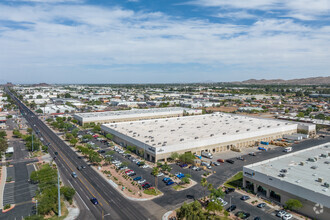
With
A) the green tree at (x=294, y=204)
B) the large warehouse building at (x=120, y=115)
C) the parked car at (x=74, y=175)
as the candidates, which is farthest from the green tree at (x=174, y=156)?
the large warehouse building at (x=120, y=115)

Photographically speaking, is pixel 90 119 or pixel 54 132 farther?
pixel 90 119

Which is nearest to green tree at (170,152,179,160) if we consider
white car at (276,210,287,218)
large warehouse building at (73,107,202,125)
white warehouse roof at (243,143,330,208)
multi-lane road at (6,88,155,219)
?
multi-lane road at (6,88,155,219)

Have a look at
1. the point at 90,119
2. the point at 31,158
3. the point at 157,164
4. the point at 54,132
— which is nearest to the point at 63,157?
the point at 31,158

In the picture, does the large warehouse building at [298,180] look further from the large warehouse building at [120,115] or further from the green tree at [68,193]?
the large warehouse building at [120,115]

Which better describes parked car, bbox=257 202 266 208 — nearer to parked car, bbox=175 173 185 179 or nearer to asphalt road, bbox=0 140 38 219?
parked car, bbox=175 173 185 179

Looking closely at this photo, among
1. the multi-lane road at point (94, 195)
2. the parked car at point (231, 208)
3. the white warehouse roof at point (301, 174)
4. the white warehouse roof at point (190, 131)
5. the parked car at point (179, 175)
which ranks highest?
the white warehouse roof at point (190, 131)

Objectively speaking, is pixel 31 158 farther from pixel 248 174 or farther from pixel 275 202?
pixel 275 202

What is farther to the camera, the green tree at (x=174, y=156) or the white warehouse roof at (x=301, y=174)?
the green tree at (x=174, y=156)
